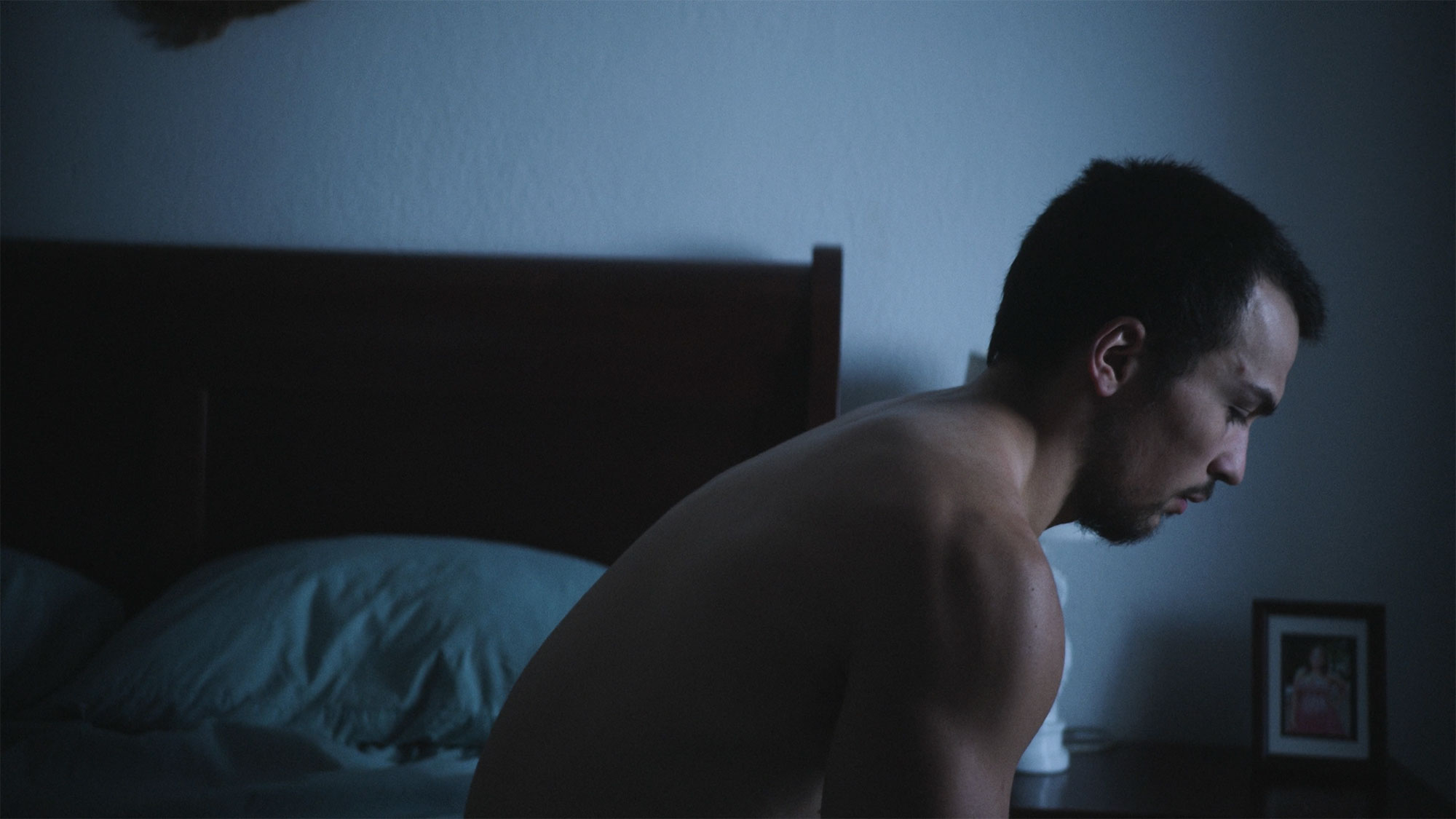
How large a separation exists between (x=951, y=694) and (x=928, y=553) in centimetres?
9

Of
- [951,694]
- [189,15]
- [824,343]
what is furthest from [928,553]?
[189,15]

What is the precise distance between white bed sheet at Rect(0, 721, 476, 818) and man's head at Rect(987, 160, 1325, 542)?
84 centimetres

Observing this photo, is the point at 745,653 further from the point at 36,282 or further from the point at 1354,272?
the point at 36,282

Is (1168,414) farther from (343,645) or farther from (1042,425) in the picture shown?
(343,645)

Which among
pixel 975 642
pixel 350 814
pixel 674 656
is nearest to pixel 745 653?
pixel 674 656

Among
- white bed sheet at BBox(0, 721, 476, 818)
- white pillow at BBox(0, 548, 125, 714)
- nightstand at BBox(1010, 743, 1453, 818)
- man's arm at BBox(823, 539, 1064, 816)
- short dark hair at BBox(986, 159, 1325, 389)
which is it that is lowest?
nightstand at BBox(1010, 743, 1453, 818)

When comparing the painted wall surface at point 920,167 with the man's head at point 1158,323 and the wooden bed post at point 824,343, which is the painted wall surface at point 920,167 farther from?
the man's head at point 1158,323

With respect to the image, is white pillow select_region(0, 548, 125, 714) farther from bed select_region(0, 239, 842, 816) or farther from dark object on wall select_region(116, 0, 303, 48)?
dark object on wall select_region(116, 0, 303, 48)

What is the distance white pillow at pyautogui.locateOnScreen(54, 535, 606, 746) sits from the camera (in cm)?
140

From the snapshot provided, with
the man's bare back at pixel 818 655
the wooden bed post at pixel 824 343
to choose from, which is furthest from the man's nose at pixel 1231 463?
the wooden bed post at pixel 824 343

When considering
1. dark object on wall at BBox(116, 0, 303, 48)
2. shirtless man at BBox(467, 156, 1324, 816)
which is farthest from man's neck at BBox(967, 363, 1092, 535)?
dark object on wall at BBox(116, 0, 303, 48)

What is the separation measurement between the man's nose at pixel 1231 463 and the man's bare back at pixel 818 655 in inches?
11.7

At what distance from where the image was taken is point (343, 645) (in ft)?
4.80

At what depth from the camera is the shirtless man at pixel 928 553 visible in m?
0.63
